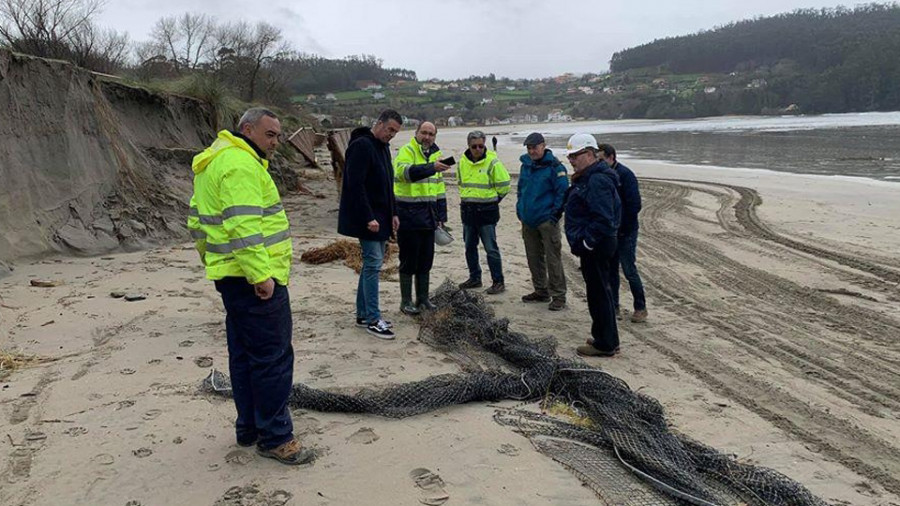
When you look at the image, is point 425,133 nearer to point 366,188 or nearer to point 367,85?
point 366,188

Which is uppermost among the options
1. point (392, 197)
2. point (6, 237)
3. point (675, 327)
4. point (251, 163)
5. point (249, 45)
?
point (249, 45)

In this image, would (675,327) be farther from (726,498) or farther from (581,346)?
(726,498)

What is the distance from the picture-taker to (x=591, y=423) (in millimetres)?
4098

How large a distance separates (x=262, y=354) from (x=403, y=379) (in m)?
1.68

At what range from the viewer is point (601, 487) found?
10.7ft

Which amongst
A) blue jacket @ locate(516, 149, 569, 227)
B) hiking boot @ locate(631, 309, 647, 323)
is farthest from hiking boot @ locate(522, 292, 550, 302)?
hiking boot @ locate(631, 309, 647, 323)

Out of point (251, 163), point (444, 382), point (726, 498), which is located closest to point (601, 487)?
point (726, 498)

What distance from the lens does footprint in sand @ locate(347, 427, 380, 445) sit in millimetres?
3783

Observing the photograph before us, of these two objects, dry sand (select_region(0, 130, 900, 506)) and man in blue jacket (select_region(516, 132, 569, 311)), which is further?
man in blue jacket (select_region(516, 132, 569, 311))

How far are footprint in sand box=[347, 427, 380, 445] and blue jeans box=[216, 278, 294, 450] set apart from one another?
436 mm

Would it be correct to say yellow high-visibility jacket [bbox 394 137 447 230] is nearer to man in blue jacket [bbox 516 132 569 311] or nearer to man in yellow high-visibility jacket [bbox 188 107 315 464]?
man in blue jacket [bbox 516 132 569 311]

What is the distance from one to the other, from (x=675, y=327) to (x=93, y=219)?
842 cm

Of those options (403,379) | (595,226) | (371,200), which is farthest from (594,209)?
(403,379)

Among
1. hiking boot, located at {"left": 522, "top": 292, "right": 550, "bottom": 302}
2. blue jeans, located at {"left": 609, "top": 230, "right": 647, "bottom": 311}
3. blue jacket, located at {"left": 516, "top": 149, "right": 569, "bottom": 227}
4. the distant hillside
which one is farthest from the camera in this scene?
the distant hillside
